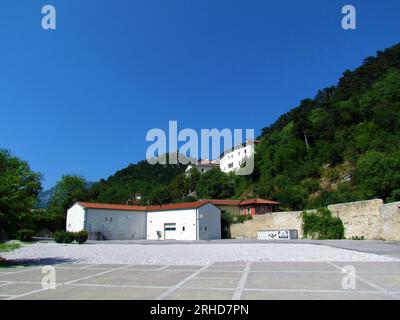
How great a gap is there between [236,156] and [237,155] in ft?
2.37

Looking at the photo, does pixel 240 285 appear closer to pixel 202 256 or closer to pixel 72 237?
pixel 202 256

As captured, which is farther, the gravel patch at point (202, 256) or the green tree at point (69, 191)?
the green tree at point (69, 191)

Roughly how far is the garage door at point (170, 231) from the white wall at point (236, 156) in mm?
48397

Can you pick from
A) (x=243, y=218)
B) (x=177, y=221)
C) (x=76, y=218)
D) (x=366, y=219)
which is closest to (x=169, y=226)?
(x=177, y=221)

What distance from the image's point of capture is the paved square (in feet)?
24.5

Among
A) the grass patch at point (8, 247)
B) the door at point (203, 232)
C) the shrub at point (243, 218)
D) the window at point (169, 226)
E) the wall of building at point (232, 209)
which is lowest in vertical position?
the door at point (203, 232)

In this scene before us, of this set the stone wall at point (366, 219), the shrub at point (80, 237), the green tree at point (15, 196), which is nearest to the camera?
the green tree at point (15, 196)

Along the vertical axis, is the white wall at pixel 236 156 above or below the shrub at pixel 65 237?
above

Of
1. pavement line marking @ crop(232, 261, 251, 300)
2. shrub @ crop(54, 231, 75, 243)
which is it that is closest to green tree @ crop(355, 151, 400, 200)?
pavement line marking @ crop(232, 261, 251, 300)

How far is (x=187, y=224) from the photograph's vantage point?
154 feet

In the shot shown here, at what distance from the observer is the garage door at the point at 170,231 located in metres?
48.7

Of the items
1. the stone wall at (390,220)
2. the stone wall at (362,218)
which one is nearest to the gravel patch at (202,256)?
the stone wall at (390,220)

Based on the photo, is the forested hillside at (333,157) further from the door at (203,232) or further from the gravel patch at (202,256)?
the gravel patch at (202,256)
